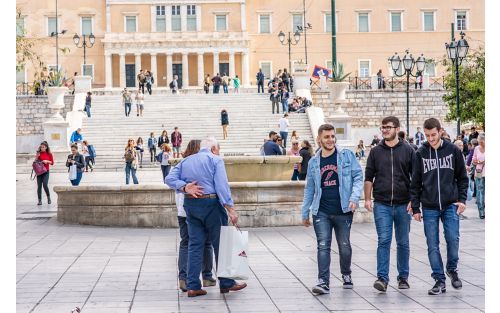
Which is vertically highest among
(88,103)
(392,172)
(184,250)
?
(88,103)

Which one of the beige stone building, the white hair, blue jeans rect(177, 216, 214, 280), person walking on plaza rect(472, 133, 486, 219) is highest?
the beige stone building

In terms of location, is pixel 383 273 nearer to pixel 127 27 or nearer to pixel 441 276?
pixel 441 276

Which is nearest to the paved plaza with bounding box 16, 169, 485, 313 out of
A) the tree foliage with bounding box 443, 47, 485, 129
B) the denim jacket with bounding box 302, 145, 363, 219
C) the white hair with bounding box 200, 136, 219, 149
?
the denim jacket with bounding box 302, 145, 363, 219

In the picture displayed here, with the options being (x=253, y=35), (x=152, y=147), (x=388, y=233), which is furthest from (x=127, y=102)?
(x=388, y=233)

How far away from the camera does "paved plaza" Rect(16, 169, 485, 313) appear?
10.1 metres

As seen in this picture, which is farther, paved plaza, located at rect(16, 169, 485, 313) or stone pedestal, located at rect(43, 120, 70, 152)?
stone pedestal, located at rect(43, 120, 70, 152)

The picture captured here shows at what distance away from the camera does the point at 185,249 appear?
36.8ft

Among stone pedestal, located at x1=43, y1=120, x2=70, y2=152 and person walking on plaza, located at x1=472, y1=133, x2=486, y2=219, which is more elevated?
stone pedestal, located at x1=43, y1=120, x2=70, y2=152

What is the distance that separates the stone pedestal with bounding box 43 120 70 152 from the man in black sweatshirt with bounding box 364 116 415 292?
3224 cm

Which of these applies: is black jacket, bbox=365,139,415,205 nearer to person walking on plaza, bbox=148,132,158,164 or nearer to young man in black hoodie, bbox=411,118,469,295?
young man in black hoodie, bbox=411,118,469,295

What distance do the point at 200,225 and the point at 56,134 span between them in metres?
32.3

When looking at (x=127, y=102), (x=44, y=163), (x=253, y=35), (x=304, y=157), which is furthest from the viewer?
(x=253, y=35)

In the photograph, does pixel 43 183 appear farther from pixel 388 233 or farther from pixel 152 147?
pixel 152 147

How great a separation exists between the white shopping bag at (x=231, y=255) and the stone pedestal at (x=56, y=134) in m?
32.1
